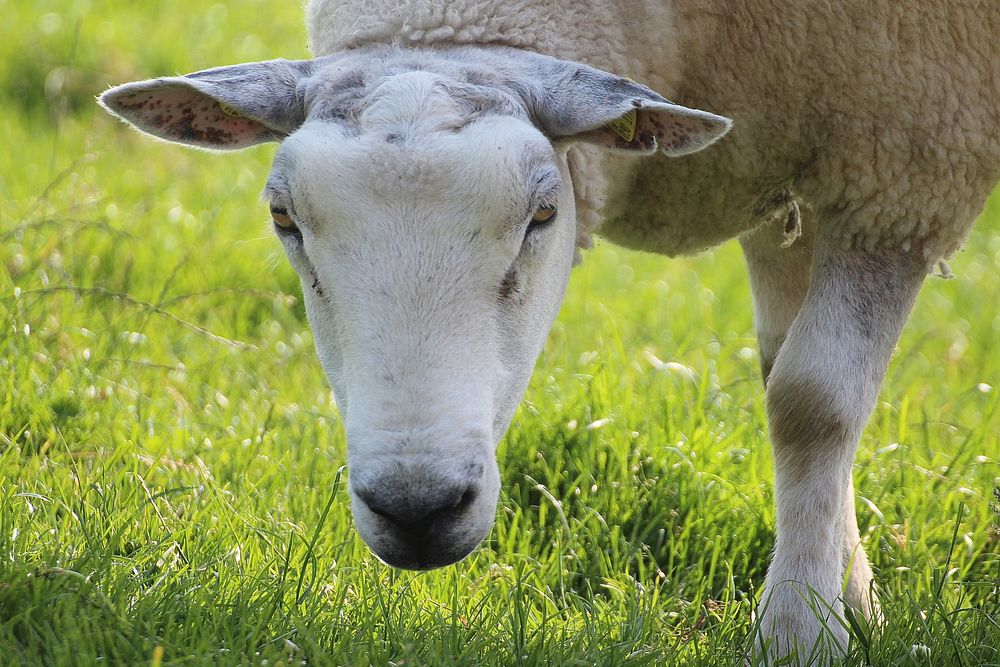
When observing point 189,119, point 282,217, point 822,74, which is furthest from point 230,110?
point 822,74

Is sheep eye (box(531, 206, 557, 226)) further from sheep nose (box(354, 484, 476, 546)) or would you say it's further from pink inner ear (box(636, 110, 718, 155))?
sheep nose (box(354, 484, 476, 546))

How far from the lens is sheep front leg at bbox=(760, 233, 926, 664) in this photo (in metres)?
3.45

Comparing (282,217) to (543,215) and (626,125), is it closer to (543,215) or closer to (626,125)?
(543,215)

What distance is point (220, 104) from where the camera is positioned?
3.24 m

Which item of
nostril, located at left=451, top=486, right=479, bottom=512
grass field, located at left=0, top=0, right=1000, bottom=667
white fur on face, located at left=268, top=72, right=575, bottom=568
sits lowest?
grass field, located at left=0, top=0, right=1000, bottom=667

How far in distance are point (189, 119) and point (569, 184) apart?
1.01 metres

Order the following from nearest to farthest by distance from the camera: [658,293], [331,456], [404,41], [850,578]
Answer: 1. [404,41]
2. [850,578]
3. [331,456]
4. [658,293]

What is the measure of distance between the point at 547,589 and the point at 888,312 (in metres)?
1.20

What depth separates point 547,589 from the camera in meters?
3.39

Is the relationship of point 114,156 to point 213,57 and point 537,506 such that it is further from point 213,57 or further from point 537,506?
point 537,506

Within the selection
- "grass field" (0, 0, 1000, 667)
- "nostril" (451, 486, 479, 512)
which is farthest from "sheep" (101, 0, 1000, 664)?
"grass field" (0, 0, 1000, 667)

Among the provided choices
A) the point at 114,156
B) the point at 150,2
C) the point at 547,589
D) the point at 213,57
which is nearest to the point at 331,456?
the point at 547,589

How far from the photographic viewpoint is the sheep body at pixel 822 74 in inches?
134

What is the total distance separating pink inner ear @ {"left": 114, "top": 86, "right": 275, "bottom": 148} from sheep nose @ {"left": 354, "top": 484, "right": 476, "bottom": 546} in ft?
3.85
